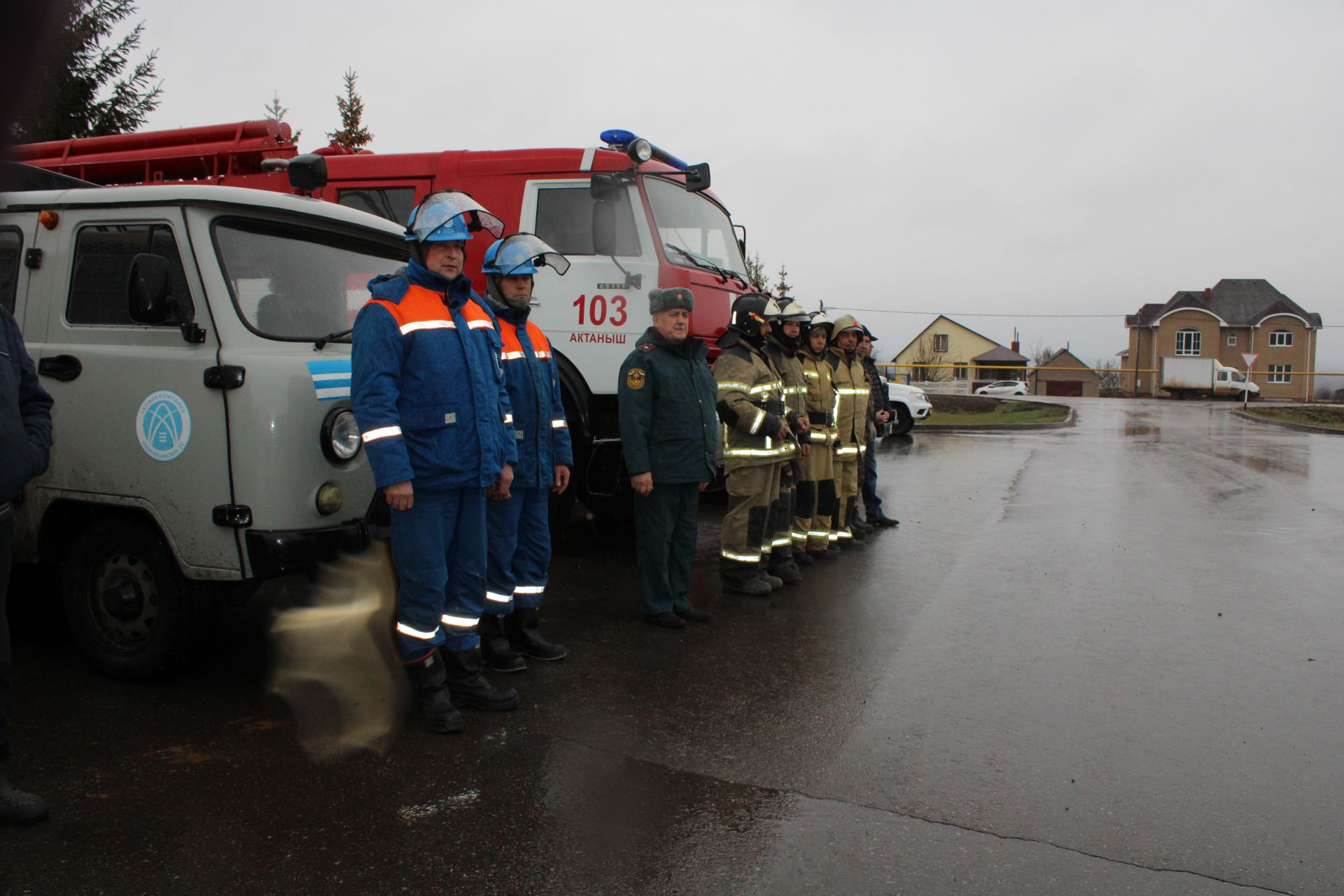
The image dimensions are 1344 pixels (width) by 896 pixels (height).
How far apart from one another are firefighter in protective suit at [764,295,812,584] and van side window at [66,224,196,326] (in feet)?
12.9

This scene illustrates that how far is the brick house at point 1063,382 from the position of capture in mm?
57656

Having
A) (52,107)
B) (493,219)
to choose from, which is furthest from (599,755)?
(52,107)

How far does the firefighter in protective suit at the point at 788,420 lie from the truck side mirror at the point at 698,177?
1216mm

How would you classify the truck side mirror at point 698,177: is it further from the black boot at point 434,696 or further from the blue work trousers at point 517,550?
the black boot at point 434,696

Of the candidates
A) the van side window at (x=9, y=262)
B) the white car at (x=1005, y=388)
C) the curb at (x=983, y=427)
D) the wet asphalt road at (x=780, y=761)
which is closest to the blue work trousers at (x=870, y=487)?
the wet asphalt road at (x=780, y=761)

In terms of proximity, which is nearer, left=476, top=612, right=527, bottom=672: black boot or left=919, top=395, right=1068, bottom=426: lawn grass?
left=476, top=612, right=527, bottom=672: black boot

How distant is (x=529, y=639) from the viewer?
5.15 metres

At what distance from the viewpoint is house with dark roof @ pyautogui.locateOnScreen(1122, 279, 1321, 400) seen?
210 ft

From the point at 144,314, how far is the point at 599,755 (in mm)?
2555

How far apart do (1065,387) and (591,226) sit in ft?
184

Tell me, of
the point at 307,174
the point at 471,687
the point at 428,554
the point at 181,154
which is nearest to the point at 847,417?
the point at 307,174

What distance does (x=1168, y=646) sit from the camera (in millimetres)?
5500

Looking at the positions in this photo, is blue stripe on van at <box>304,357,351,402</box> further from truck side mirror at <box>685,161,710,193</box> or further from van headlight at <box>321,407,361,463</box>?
truck side mirror at <box>685,161,710,193</box>

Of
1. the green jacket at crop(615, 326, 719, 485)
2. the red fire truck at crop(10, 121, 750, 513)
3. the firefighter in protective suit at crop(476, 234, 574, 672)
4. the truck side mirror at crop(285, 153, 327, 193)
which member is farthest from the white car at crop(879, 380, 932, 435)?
the firefighter in protective suit at crop(476, 234, 574, 672)
